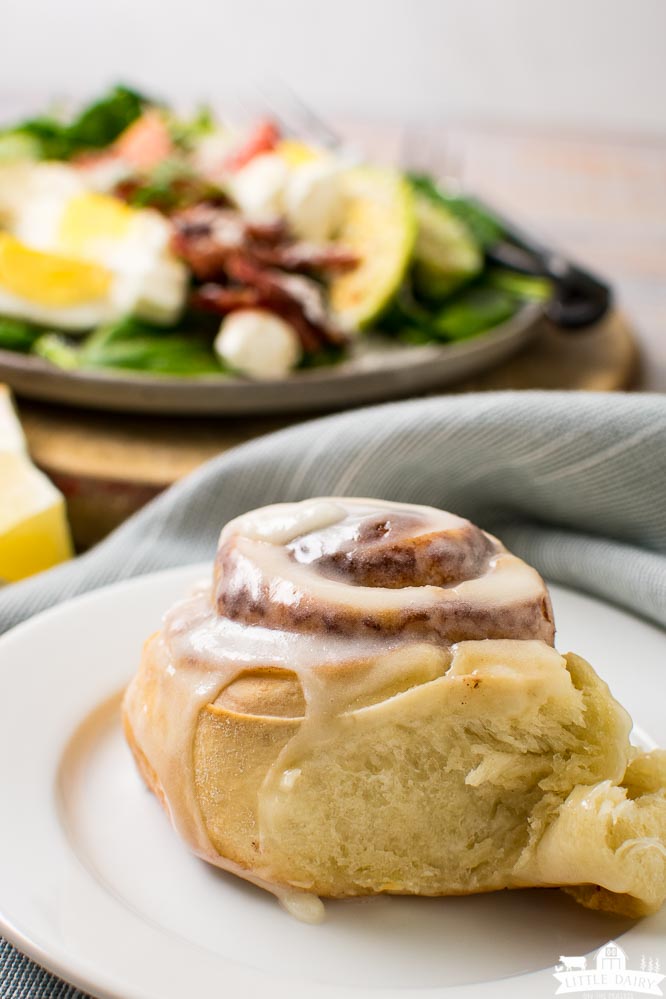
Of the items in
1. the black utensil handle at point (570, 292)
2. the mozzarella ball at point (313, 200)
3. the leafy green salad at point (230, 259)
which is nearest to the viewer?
the leafy green salad at point (230, 259)

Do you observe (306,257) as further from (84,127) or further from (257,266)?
(84,127)

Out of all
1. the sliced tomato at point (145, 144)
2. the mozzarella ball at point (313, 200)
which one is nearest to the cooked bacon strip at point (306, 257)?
the mozzarella ball at point (313, 200)

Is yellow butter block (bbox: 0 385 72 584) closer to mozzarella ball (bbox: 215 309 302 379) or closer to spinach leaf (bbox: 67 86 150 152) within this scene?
mozzarella ball (bbox: 215 309 302 379)

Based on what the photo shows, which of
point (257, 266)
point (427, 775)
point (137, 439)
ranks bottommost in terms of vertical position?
point (137, 439)

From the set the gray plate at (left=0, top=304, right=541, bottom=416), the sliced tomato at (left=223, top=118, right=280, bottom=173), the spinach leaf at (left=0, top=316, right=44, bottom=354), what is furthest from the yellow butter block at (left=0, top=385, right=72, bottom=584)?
the sliced tomato at (left=223, top=118, right=280, bottom=173)

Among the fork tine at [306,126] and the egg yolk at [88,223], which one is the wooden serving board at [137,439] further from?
the fork tine at [306,126]

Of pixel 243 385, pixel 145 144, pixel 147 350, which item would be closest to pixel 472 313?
pixel 243 385

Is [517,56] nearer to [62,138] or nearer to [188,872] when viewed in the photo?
[62,138]

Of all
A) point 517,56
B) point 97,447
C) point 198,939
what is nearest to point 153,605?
point 198,939
